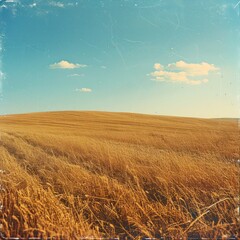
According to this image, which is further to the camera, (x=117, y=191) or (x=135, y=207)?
(x=117, y=191)

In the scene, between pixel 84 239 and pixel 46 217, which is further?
pixel 46 217

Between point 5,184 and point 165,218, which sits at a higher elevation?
point 5,184

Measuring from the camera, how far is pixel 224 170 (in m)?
5.27

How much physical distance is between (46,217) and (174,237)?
1219 millimetres

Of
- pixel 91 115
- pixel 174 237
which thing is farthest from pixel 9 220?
pixel 91 115

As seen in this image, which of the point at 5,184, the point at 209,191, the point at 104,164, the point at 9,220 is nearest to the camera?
the point at 9,220

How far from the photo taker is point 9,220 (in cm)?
331

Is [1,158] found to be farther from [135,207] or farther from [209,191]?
[209,191]

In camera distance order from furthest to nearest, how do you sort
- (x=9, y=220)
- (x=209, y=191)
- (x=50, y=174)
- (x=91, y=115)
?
1. (x=91, y=115)
2. (x=50, y=174)
3. (x=209, y=191)
4. (x=9, y=220)

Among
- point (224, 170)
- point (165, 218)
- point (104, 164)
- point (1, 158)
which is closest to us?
point (165, 218)

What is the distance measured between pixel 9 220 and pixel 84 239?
36.9 inches

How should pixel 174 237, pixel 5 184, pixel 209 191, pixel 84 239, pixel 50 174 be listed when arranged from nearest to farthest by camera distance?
pixel 84 239
pixel 174 237
pixel 5 184
pixel 209 191
pixel 50 174

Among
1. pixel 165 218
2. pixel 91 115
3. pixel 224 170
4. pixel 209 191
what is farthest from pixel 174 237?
pixel 91 115

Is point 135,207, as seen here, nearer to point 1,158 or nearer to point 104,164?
point 104,164
